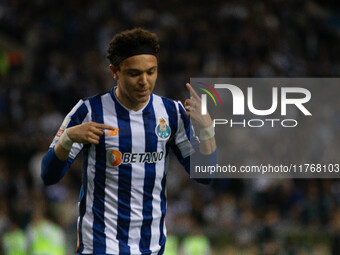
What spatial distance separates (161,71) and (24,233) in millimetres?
5019

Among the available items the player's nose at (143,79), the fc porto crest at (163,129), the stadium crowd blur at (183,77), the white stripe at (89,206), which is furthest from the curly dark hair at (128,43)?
the stadium crowd blur at (183,77)

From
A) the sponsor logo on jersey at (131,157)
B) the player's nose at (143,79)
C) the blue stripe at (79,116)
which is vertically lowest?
the sponsor logo on jersey at (131,157)

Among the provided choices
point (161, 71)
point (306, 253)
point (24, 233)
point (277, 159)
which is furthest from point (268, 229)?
point (161, 71)

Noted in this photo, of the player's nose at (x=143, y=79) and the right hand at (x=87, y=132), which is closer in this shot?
the right hand at (x=87, y=132)

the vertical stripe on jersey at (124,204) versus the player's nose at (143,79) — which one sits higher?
the player's nose at (143,79)

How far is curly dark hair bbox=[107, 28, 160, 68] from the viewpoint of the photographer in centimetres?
409

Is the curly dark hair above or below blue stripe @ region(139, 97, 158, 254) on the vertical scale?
above

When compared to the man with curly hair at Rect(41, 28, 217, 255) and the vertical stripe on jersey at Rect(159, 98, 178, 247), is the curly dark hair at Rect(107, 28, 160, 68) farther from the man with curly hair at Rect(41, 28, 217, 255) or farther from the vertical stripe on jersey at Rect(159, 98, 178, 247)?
the vertical stripe on jersey at Rect(159, 98, 178, 247)

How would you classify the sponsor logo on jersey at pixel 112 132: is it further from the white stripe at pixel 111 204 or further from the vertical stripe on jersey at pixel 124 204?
the vertical stripe on jersey at pixel 124 204

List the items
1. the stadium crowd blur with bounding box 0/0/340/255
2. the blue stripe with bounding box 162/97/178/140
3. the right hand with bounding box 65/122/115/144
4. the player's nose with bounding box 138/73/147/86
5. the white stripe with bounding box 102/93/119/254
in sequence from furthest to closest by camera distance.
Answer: the stadium crowd blur with bounding box 0/0/340/255, the blue stripe with bounding box 162/97/178/140, the white stripe with bounding box 102/93/119/254, the player's nose with bounding box 138/73/147/86, the right hand with bounding box 65/122/115/144

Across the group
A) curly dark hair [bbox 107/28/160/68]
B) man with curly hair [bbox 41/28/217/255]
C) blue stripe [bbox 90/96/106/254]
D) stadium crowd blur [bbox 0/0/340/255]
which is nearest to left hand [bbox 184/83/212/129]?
man with curly hair [bbox 41/28/217/255]

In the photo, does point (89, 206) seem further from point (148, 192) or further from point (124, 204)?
point (148, 192)

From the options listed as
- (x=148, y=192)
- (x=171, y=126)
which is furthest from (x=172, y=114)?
(x=148, y=192)

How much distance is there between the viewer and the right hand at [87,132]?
12.7 feet
